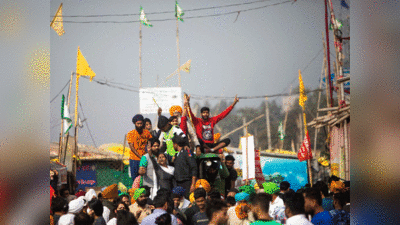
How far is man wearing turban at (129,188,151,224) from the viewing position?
464 centimetres

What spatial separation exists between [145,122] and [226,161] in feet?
Result: 4.23

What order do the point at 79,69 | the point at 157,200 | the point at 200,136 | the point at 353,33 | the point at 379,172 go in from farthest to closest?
the point at 79,69 → the point at 200,136 → the point at 157,200 → the point at 353,33 → the point at 379,172

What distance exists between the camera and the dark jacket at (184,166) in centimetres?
533

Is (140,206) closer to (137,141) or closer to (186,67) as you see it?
(137,141)

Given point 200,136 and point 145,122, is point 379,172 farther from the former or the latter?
point 145,122

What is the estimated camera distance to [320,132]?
1090 inches

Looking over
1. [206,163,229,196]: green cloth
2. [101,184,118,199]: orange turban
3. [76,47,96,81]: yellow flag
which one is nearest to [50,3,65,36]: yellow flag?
A: [76,47,96,81]: yellow flag

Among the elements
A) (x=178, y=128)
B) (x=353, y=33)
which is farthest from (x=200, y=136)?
(x=353, y=33)

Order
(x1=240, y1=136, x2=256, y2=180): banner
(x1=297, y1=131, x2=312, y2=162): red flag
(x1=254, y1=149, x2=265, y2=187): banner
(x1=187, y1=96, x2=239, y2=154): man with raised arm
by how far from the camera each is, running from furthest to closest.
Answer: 1. (x1=297, y1=131, x2=312, y2=162): red flag
2. (x1=254, y1=149, x2=265, y2=187): banner
3. (x1=240, y1=136, x2=256, y2=180): banner
4. (x1=187, y1=96, x2=239, y2=154): man with raised arm

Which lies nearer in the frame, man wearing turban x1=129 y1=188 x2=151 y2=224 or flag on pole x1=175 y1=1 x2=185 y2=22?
man wearing turban x1=129 y1=188 x2=151 y2=224

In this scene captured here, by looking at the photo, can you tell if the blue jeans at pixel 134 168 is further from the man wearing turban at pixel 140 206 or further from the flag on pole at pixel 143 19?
the flag on pole at pixel 143 19

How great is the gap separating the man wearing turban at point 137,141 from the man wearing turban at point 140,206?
1.23 m

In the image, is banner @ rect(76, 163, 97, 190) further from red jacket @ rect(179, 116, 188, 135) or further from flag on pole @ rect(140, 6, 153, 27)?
red jacket @ rect(179, 116, 188, 135)

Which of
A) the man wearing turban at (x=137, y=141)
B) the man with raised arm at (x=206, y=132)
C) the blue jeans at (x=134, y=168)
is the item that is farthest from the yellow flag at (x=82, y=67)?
the man with raised arm at (x=206, y=132)
